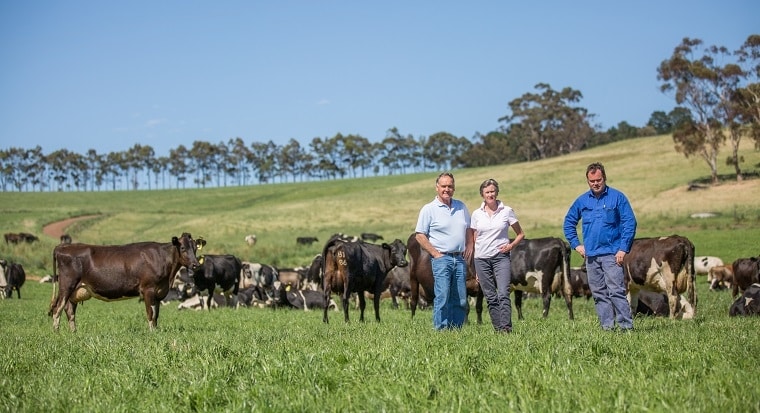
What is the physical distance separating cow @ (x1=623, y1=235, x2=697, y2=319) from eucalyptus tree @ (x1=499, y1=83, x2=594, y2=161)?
107 m

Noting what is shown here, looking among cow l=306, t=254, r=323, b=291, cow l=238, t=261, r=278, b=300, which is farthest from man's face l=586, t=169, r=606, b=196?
cow l=238, t=261, r=278, b=300

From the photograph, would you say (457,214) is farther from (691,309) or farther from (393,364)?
(691,309)

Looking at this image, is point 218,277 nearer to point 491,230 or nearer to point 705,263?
point 491,230

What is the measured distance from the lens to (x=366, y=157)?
16212cm

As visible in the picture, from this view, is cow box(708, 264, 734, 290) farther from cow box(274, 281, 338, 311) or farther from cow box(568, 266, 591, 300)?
cow box(274, 281, 338, 311)

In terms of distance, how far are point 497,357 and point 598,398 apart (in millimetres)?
1797

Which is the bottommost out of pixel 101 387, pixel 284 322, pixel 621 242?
pixel 284 322

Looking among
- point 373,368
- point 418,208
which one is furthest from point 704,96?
point 373,368

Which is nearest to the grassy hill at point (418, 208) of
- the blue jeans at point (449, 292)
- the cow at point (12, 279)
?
the cow at point (12, 279)

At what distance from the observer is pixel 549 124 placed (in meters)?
124

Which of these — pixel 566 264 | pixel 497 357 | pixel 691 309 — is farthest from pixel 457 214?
pixel 566 264

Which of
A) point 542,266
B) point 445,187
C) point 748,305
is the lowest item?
point 748,305

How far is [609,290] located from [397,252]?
6416 millimetres

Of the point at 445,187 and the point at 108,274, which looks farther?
the point at 108,274
